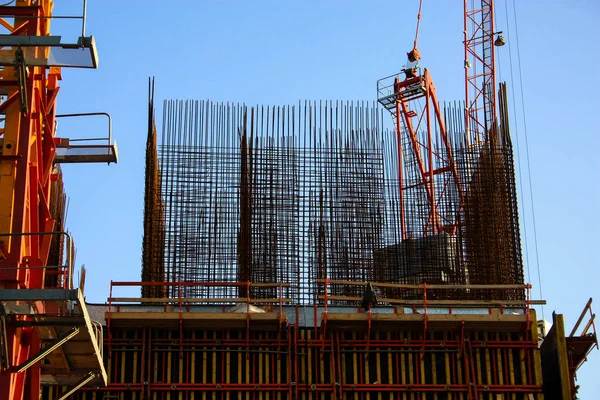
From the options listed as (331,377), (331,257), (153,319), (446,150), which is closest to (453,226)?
(446,150)

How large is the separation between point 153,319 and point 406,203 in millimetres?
9258

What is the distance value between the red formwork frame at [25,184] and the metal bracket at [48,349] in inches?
14.5

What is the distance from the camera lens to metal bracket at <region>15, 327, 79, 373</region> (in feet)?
54.1

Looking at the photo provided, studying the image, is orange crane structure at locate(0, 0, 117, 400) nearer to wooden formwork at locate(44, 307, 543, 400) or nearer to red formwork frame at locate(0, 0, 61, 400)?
red formwork frame at locate(0, 0, 61, 400)

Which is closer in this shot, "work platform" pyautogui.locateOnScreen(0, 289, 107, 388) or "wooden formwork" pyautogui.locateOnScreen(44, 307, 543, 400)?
"work platform" pyautogui.locateOnScreen(0, 289, 107, 388)

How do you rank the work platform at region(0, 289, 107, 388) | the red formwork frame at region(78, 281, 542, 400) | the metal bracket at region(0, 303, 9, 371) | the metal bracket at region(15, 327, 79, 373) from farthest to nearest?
1. the red formwork frame at region(78, 281, 542, 400)
2. the metal bracket at region(15, 327, 79, 373)
3. the metal bracket at region(0, 303, 9, 371)
4. the work platform at region(0, 289, 107, 388)

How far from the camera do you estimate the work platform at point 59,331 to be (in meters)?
15.7

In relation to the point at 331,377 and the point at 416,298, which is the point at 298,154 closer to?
the point at 416,298

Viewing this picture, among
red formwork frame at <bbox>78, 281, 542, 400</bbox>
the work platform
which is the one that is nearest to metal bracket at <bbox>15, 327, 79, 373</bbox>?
the work platform

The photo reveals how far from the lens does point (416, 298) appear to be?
28219 millimetres

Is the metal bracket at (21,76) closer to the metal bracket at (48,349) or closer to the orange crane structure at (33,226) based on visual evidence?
the orange crane structure at (33,226)

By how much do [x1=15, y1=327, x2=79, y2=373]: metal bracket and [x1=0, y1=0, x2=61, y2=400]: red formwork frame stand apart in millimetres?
369

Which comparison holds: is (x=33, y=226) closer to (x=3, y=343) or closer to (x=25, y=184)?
(x=25, y=184)

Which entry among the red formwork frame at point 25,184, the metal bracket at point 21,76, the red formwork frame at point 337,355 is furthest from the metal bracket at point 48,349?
the red formwork frame at point 337,355
